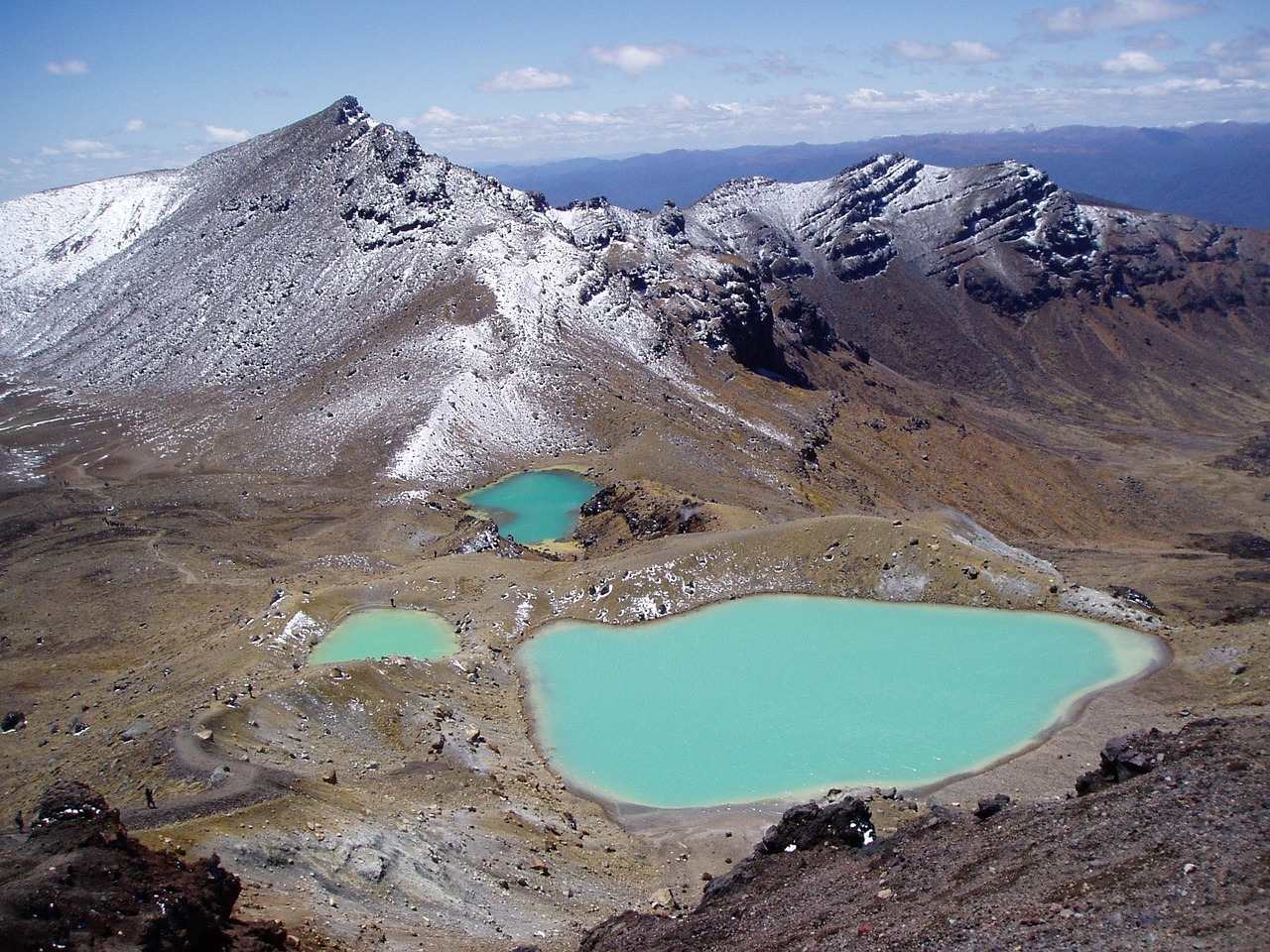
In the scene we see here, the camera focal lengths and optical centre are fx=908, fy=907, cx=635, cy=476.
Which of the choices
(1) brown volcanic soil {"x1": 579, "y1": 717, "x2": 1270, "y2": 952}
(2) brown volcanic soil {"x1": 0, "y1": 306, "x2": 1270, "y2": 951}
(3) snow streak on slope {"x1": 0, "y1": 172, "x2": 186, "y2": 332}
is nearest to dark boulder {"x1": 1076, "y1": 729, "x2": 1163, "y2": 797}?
(1) brown volcanic soil {"x1": 579, "y1": 717, "x2": 1270, "y2": 952}

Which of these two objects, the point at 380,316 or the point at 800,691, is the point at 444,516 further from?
the point at 800,691

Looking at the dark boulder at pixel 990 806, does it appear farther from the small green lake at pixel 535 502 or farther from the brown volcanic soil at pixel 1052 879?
the small green lake at pixel 535 502

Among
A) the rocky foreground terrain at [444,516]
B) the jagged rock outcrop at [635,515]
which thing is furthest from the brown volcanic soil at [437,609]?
the jagged rock outcrop at [635,515]

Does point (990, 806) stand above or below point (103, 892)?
below

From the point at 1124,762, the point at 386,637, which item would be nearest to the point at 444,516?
the point at 386,637

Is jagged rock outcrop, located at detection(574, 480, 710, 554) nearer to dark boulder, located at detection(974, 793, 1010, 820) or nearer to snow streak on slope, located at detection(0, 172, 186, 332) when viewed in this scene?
dark boulder, located at detection(974, 793, 1010, 820)

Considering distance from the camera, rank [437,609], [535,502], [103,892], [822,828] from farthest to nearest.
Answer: [535,502], [437,609], [822,828], [103,892]

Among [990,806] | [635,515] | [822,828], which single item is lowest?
[635,515]
